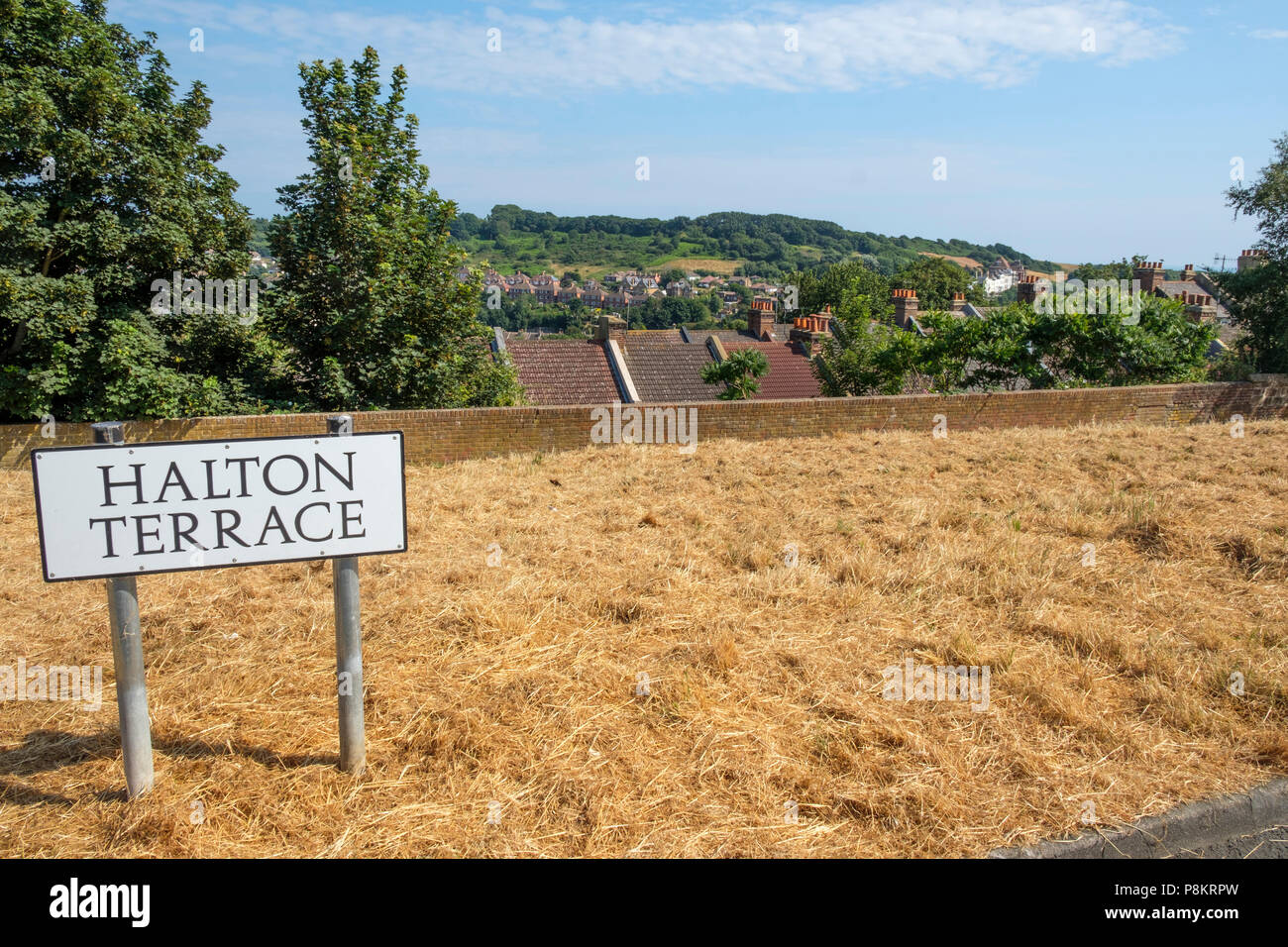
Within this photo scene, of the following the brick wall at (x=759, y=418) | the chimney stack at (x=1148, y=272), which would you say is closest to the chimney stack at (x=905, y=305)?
the chimney stack at (x=1148, y=272)

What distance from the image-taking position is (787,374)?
27.0 metres

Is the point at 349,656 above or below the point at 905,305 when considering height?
below

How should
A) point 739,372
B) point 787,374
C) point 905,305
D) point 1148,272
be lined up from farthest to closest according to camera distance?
point 1148,272 < point 905,305 < point 787,374 < point 739,372

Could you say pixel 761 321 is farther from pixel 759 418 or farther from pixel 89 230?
pixel 89 230

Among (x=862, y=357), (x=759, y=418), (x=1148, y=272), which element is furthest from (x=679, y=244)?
(x=759, y=418)

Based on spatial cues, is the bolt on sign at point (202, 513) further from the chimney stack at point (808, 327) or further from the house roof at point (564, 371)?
the chimney stack at point (808, 327)

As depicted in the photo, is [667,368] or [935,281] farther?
[935,281]

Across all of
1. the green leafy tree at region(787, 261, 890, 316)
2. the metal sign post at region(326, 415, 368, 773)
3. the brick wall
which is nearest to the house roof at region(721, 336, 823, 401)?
the brick wall

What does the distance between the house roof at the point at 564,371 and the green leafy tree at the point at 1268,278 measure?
16.0 metres

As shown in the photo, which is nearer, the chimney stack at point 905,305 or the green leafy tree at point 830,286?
the chimney stack at point 905,305

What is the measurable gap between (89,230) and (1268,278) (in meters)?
24.2

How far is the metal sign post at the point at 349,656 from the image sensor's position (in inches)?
143

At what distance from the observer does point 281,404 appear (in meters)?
13.5
